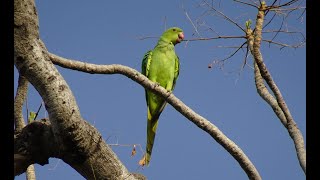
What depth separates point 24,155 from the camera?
10.0 ft

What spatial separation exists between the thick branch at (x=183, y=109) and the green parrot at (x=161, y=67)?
7.65 ft

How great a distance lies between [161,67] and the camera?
6.34 meters

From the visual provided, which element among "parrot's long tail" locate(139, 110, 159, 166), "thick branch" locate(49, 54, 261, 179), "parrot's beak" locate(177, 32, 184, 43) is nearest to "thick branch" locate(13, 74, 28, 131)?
"thick branch" locate(49, 54, 261, 179)

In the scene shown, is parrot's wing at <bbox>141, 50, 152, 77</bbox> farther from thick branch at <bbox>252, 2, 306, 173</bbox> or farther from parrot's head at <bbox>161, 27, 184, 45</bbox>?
thick branch at <bbox>252, 2, 306, 173</bbox>

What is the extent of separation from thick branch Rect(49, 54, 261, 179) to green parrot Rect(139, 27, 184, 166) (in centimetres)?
233

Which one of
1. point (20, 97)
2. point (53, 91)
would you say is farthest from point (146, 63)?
point (53, 91)

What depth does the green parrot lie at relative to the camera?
605cm

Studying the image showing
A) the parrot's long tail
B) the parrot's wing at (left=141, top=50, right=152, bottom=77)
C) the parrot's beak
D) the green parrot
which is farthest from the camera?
the parrot's beak

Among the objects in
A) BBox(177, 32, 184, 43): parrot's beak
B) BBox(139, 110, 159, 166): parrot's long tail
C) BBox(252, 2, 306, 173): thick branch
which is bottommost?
BBox(252, 2, 306, 173): thick branch

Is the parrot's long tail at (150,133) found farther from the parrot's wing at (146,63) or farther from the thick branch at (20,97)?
the thick branch at (20,97)
